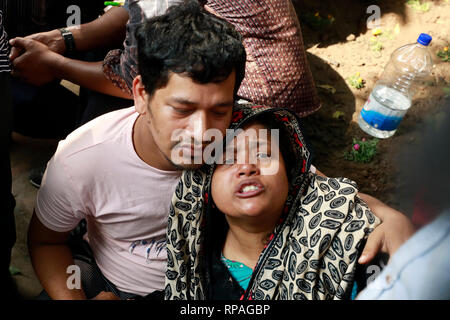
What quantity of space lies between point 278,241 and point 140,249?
0.72 m

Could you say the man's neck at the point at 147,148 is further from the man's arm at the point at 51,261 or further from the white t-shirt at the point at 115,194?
the man's arm at the point at 51,261

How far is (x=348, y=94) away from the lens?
3.59 metres

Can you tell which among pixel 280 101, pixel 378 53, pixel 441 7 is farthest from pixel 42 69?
pixel 441 7

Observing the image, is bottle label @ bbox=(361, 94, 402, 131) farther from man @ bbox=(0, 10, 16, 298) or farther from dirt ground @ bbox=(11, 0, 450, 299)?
man @ bbox=(0, 10, 16, 298)

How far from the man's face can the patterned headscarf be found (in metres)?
0.13

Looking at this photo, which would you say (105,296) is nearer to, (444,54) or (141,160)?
(141,160)

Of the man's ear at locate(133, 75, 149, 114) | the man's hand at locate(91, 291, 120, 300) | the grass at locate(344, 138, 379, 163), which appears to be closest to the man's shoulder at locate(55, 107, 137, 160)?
the man's ear at locate(133, 75, 149, 114)

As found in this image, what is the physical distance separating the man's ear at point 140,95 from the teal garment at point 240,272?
31.5 inches

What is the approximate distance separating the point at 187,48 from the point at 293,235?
88cm

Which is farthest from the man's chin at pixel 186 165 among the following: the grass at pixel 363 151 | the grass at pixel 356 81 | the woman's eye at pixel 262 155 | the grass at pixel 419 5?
the grass at pixel 419 5

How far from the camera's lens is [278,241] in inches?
69.2

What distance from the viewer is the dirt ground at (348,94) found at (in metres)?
3.09

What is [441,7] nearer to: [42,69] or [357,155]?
[357,155]
